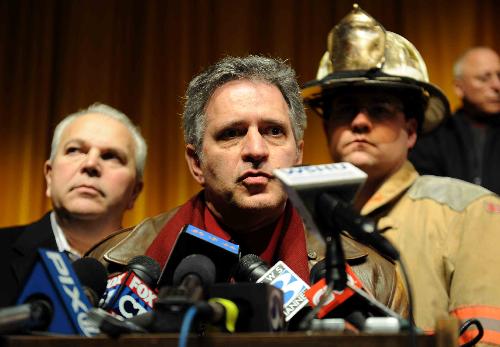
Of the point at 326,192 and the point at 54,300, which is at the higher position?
the point at 326,192

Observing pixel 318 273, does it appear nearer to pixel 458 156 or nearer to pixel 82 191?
pixel 82 191

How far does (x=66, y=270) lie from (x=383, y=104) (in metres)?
1.87

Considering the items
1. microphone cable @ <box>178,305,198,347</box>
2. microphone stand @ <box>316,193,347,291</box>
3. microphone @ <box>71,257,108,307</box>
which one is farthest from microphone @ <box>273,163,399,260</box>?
microphone @ <box>71,257,108,307</box>

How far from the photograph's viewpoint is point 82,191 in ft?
9.53

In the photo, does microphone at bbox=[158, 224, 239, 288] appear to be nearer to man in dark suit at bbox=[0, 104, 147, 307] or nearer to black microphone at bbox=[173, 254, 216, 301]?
black microphone at bbox=[173, 254, 216, 301]

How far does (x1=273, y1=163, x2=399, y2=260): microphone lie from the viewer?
1.15 m

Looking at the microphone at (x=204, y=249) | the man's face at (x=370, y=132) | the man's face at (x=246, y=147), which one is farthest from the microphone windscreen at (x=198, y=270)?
the man's face at (x=370, y=132)

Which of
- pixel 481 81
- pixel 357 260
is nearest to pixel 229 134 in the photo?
pixel 357 260

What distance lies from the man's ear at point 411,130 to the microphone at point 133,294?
1.63m

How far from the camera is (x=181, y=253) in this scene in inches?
58.2

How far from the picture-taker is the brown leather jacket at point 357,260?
2100mm

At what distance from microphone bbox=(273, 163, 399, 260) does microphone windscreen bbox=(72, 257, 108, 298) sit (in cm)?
50

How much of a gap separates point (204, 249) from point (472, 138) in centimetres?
262

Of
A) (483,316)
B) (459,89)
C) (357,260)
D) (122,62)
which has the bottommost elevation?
(483,316)
